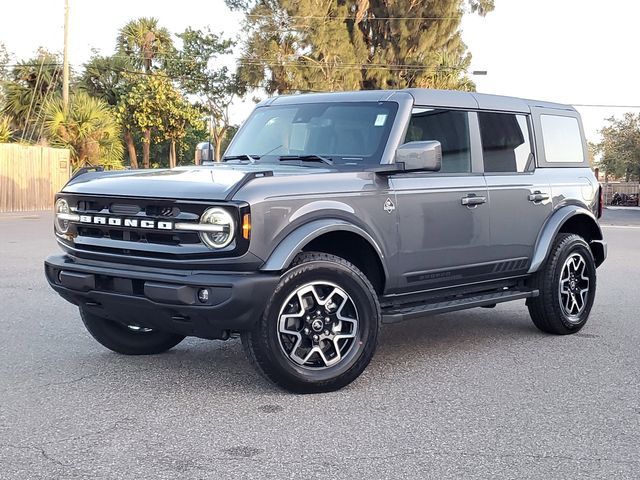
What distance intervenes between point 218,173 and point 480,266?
7.11 feet

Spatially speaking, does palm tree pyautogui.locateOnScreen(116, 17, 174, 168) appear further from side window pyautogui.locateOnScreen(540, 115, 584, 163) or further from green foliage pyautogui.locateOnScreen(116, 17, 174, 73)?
side window pyautogui.locateOnScreen(540, 115, 584, 163)

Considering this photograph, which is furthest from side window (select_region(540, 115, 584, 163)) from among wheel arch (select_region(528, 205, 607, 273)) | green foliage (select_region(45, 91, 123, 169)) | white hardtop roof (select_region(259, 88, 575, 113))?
green foliage (select_region(45, 91, 123, 169))

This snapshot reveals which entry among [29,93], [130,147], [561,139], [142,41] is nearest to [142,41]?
[142,41]

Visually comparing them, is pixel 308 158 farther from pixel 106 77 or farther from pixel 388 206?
pixel 106 77

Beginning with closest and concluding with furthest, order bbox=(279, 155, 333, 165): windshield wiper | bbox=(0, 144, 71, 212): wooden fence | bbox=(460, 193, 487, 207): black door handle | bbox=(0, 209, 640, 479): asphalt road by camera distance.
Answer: bbox=(0, 209, 640, 479): asphalt road → bbox=(279, 155, 333, 165): windshield wiper → bbox=(460, 193, 487, 207): black door handle → bbox=(0, 144, 71, 212): wooden fence

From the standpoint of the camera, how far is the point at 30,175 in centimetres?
2827

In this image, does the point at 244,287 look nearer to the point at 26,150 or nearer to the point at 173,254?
the point at 173,254

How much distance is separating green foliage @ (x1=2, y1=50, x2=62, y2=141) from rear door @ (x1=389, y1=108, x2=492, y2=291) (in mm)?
27415

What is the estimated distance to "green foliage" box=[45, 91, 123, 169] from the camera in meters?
29.7

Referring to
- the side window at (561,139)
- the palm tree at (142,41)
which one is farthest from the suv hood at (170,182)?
the palm tree at (142,41)

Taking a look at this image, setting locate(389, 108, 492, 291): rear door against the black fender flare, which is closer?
the black fender flare

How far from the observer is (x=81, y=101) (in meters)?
29.9

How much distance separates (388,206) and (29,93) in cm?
2971

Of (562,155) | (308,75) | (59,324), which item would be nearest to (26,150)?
(308,75)
